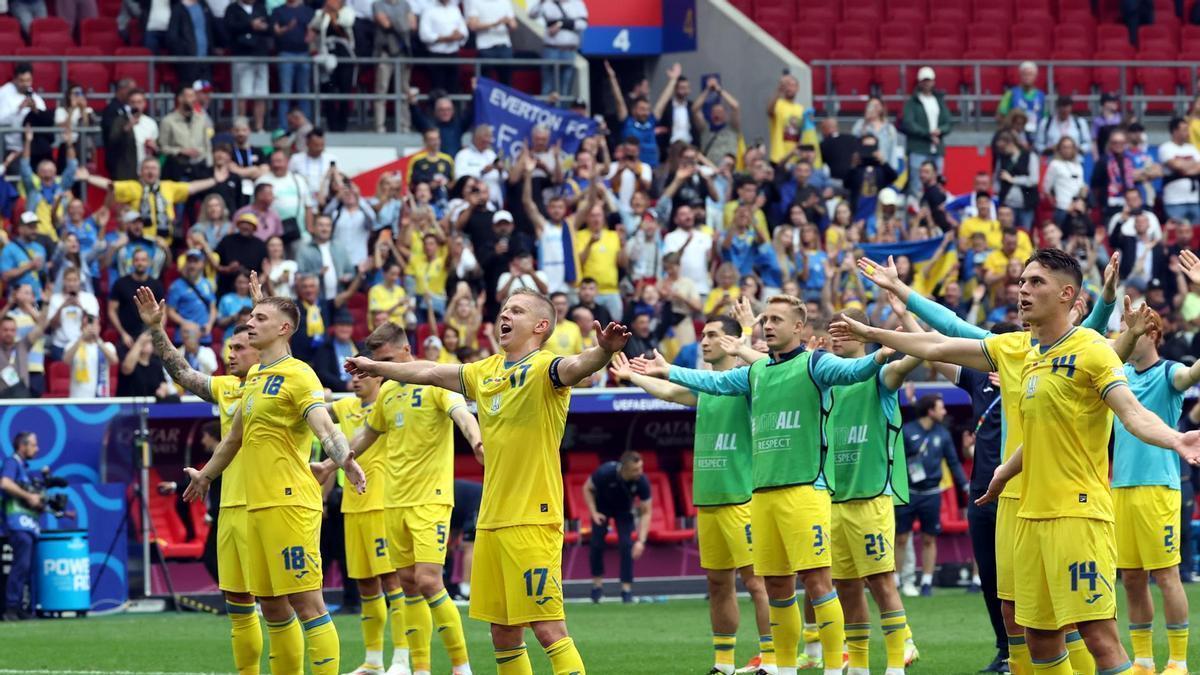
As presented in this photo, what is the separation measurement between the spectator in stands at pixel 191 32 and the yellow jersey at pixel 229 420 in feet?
46.2

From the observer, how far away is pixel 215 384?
1254 cm

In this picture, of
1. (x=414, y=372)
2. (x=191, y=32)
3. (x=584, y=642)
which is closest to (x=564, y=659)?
(x=414, y=372)

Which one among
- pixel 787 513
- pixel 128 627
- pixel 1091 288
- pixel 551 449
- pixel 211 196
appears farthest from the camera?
pixel 1091 288

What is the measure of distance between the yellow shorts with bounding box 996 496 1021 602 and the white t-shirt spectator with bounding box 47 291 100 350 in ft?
43.2

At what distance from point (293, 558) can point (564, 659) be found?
218 centimetres

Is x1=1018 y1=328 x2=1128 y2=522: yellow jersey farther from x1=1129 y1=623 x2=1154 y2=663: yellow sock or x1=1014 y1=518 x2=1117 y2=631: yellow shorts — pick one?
x1=1129 y1=623 x2=1154 y2=663: yellow sock

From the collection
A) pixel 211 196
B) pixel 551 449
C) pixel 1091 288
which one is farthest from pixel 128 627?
pixel 1091 288

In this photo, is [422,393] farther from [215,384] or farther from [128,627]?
[128,627]

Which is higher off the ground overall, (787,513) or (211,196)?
(211,196)

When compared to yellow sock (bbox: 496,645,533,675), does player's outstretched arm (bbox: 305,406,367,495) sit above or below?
above

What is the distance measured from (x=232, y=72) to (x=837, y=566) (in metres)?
15.6

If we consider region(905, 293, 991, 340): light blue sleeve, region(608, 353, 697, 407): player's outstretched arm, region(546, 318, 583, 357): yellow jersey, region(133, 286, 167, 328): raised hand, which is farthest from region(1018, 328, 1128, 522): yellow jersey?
region(546, 318, 583, 357): yellow jersey

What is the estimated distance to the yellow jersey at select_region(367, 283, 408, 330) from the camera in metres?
22.0

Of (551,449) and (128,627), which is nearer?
(551,449)
